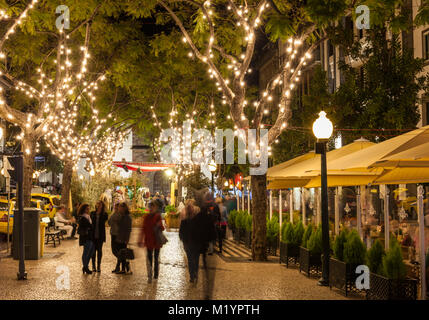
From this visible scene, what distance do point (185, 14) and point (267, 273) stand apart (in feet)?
32.9

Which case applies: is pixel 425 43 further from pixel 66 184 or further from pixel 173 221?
pixel 66 184

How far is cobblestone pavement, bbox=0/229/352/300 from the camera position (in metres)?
10.6

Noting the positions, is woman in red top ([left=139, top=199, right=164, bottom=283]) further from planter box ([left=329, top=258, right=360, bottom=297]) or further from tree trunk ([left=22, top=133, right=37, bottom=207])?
tree trunk ([left=22, top=133, right=37, bottom=207])

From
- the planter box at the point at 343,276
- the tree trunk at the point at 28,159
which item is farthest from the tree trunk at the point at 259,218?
the tree trunk at the point at 28,159

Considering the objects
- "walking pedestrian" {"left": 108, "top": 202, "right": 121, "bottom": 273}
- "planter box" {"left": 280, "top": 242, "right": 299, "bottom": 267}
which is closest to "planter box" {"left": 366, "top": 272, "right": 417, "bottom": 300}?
"planter box" {"left": 280, "top": 242, "right": 299, "bottom": 267}

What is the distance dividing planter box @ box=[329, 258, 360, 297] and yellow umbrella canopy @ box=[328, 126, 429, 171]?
6.19 feet

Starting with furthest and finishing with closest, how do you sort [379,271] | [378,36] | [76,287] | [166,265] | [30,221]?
1. [378,36]
2. [30,221]
3. [166,265]
4. [76,287]
5. [379,271]

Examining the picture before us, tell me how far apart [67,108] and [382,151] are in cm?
2303

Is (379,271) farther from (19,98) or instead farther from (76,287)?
(19,98)

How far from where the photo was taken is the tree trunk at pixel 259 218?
654 inches

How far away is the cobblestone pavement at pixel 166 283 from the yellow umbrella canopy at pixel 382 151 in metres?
2.53

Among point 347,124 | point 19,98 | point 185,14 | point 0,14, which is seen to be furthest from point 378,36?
point 19,98

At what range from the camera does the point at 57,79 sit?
20234 mm

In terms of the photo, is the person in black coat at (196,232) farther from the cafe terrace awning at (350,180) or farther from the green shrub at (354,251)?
the cafe terrace awning at (350,180)
